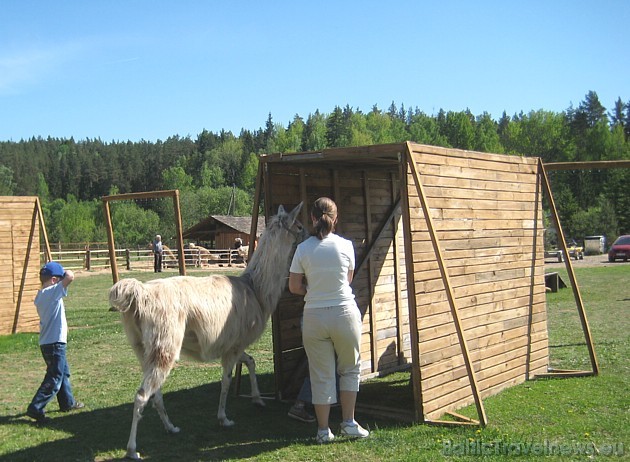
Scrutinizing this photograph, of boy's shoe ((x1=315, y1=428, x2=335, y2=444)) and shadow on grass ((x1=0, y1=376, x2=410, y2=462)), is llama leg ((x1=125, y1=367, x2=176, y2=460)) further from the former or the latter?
boy's shoe ((x1=315, y1=428, x2=335, y2=444))

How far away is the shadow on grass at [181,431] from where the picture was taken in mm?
5762

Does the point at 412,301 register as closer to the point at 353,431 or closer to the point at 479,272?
the point at 353,431

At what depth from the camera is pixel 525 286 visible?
868 cm

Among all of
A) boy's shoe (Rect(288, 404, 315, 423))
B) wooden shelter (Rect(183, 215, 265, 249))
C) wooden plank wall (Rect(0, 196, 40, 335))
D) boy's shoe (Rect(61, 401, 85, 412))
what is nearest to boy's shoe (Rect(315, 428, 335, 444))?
boy's shoe (Rect(288, 404, 315, 423))

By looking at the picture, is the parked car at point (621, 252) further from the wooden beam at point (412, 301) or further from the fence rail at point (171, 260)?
the wooden beam at point (412, 301)

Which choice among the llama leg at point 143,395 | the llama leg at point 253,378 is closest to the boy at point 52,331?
the llama leg at point 143,395

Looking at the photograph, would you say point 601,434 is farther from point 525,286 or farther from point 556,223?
point 556,223

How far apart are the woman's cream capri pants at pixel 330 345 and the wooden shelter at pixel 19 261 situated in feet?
30.8

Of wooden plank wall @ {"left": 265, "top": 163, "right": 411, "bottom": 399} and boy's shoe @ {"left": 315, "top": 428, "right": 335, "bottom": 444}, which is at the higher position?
wooden plank wall @ {"left": 265, "top": 163, "right": 411, "bottom": 399}

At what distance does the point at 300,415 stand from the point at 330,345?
1600 millimetres

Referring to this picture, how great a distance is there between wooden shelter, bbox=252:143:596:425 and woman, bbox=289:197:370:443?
3.05ft

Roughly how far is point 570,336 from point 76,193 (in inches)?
4752

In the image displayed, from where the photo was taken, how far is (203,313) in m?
6.34

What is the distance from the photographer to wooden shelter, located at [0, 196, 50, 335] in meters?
13.0
